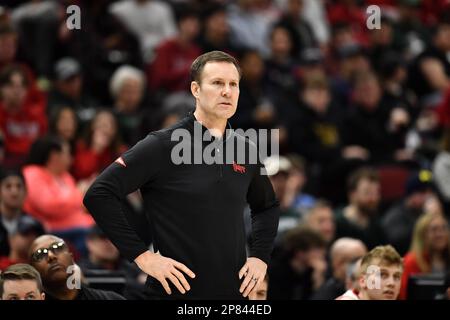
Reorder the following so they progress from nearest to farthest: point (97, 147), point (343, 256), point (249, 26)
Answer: point (343, 256)
point (97, 147)
point (249, 26)

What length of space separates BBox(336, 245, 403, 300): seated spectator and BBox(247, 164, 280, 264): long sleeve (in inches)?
27.7

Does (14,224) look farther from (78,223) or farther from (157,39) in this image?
(157,39)

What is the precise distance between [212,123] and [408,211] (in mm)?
4442

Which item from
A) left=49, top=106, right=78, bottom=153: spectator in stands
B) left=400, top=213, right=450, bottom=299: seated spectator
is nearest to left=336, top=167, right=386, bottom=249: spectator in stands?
left=400, top=213, right=450, bottom=299: seated spectator

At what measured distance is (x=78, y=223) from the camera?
23.7ft

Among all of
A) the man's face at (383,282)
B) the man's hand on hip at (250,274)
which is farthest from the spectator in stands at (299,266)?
the man's hand on hip at (250,274)

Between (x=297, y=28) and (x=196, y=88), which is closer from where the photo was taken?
(x=196, y=88)

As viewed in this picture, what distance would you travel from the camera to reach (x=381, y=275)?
14.8ft

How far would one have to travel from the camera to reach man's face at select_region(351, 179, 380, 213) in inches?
306

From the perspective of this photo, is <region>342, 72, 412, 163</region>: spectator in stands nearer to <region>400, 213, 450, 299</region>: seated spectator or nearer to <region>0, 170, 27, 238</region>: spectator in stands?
<region>400, 213, 450, 299</region>: seated spectator

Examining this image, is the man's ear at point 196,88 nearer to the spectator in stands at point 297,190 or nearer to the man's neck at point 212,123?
the man's neck at point 212,123

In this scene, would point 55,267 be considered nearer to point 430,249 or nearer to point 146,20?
point 430,249

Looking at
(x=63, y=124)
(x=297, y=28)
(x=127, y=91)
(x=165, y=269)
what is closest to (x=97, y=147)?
(x=63, y=124)

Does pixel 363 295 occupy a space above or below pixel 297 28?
below
